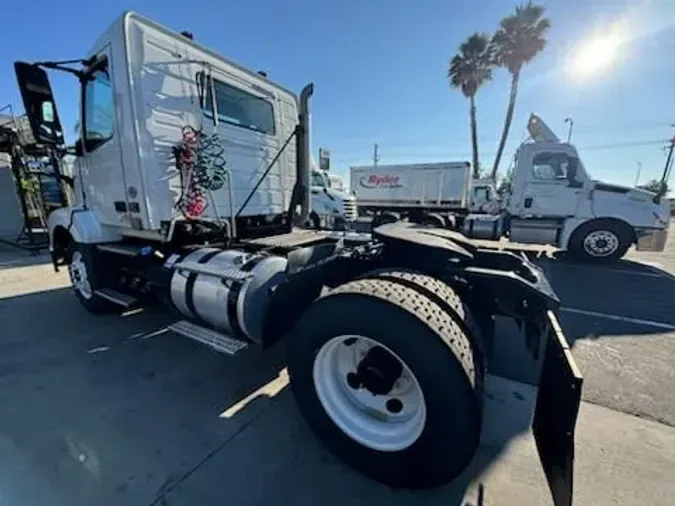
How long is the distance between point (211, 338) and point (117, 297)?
1731 millimetres

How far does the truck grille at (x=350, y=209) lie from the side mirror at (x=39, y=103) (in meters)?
10.8

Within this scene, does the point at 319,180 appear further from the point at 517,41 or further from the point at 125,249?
the point at 517,41

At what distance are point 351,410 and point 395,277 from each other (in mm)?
884

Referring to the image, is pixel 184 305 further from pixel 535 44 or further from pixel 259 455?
pixel 535 44

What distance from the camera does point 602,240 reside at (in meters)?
8.12

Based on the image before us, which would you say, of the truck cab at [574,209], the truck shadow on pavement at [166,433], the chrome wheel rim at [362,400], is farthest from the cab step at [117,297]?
the truck cab at [574,209]

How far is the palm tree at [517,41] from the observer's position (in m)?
20.6

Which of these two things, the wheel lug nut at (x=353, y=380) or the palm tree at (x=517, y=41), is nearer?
the wheel lug nut at (x=353, y=380)

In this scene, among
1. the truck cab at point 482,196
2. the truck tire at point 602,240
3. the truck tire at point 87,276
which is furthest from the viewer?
the truck cab at point 482,196

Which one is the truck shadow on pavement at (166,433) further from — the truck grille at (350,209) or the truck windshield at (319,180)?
the truck grille at (350,209)

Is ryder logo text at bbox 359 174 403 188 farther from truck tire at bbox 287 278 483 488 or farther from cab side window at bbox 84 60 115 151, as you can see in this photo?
truck tire at bbox 287 278 483 488

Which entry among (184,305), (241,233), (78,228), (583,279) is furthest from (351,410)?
(583,279)

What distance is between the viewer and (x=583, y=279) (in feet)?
21.9

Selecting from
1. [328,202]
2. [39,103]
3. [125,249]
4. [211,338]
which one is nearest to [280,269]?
[211,338]
